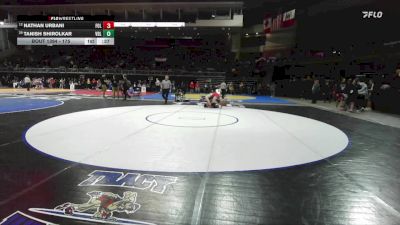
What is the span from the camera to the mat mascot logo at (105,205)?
303 cm

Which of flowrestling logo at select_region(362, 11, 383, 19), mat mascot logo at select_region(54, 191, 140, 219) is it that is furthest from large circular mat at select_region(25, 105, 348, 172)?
flowrestling logo at select_region(362, 11, 383, 19)

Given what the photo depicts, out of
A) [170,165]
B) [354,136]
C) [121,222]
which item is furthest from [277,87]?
[121,222]

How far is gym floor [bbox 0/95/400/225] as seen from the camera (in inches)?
121

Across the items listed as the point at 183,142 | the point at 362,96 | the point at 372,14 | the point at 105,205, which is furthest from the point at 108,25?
the point at 372,14

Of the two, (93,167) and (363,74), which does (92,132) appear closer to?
(93,167)

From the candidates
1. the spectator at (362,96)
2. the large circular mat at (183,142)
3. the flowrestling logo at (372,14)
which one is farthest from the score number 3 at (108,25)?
the flowrestling logo at (372,14)

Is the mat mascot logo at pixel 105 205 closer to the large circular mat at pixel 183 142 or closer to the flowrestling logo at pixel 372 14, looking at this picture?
the large circular mat at pixel 183 142

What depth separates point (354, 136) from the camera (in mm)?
7555

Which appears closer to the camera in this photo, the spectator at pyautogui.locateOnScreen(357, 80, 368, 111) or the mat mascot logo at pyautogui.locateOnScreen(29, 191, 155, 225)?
the mat mascot logo at pyautogui.locateOnScreen(29, 191, 155, 225)
